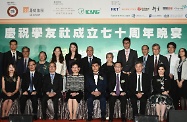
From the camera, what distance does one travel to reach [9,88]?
6027mm

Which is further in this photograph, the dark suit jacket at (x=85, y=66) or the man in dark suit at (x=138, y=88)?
the dark suit jacket at (x=85, y=66)

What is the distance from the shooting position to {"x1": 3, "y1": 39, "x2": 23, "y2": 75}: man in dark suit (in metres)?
6.73

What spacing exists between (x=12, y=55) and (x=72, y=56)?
1264 millimetres

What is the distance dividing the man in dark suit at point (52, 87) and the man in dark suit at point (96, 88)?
1.77ft

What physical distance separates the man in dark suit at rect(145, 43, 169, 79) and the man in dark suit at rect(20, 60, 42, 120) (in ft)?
7.08

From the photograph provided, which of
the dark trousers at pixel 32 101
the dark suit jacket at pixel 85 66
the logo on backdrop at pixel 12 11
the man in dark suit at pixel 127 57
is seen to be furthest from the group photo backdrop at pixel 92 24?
the dark trousers at pixel 32 101

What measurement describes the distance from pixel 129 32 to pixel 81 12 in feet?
3.60

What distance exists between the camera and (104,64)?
6.50 metres

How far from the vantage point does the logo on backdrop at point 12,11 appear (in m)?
6.94

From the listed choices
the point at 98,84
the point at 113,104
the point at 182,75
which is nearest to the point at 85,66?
the point at 98,84

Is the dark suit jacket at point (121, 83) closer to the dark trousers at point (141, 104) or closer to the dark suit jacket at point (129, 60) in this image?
the dark trousers at point (141, 104)

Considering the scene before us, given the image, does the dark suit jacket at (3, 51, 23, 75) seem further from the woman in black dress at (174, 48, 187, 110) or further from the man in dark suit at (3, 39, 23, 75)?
the woman in black dress at (174, 48, 187, 110)

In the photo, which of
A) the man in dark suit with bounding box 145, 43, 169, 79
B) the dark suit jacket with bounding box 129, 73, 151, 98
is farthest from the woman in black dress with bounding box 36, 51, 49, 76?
the man in dark suit with bounding box 145, 43, 169, 79

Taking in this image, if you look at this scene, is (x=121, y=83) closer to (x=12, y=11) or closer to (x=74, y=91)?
(x=74, y=91)
